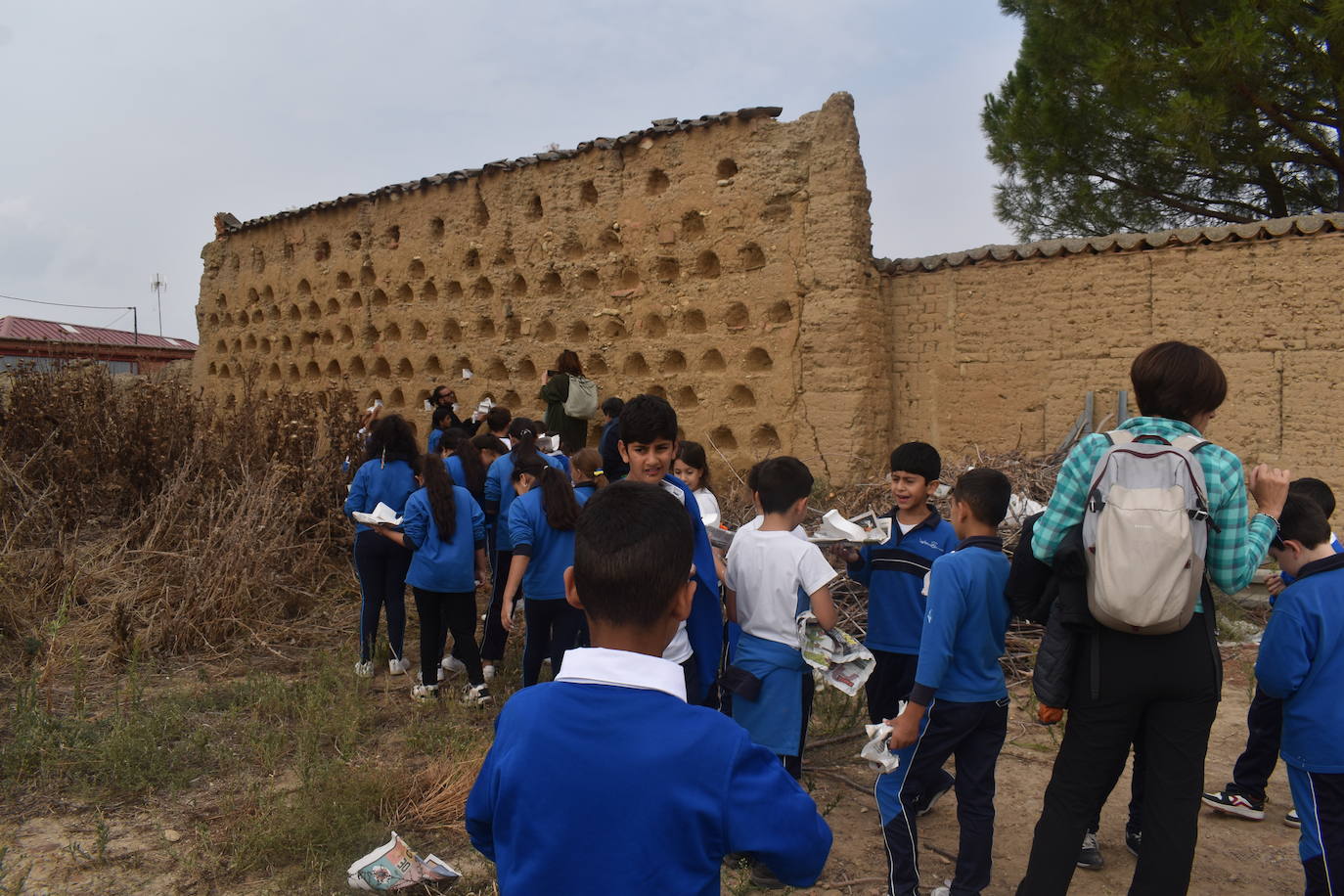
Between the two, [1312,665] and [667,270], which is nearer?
[1312,665]

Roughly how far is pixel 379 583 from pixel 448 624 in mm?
605

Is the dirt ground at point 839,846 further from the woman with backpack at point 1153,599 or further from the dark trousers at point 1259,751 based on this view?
the woman with backpack at point 1153,599

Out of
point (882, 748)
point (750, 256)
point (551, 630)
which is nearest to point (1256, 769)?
point (882, 748)

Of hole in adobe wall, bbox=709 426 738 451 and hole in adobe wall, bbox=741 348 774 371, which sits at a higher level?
hole in adobe wall, bbox=741 348 774 371

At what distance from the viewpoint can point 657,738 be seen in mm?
1428

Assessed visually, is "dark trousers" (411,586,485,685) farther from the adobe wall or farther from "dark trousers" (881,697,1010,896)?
the adobe wall

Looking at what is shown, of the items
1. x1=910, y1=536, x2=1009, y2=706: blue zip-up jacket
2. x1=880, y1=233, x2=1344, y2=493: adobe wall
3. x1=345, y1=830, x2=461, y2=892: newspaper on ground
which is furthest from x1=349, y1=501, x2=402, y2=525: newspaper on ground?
x1=880, y1=233, x2=1344, y2=493: adobe wall

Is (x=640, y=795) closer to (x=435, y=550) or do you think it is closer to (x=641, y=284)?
(x=435, y=550)

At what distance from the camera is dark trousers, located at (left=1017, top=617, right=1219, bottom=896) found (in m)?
2.44

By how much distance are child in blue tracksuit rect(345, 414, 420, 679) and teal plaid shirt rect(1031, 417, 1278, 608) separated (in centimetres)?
380

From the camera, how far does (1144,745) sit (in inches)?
102

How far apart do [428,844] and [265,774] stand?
3.27ft

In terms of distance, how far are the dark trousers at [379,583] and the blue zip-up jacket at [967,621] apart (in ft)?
10.9

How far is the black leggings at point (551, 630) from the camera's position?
166 inches
